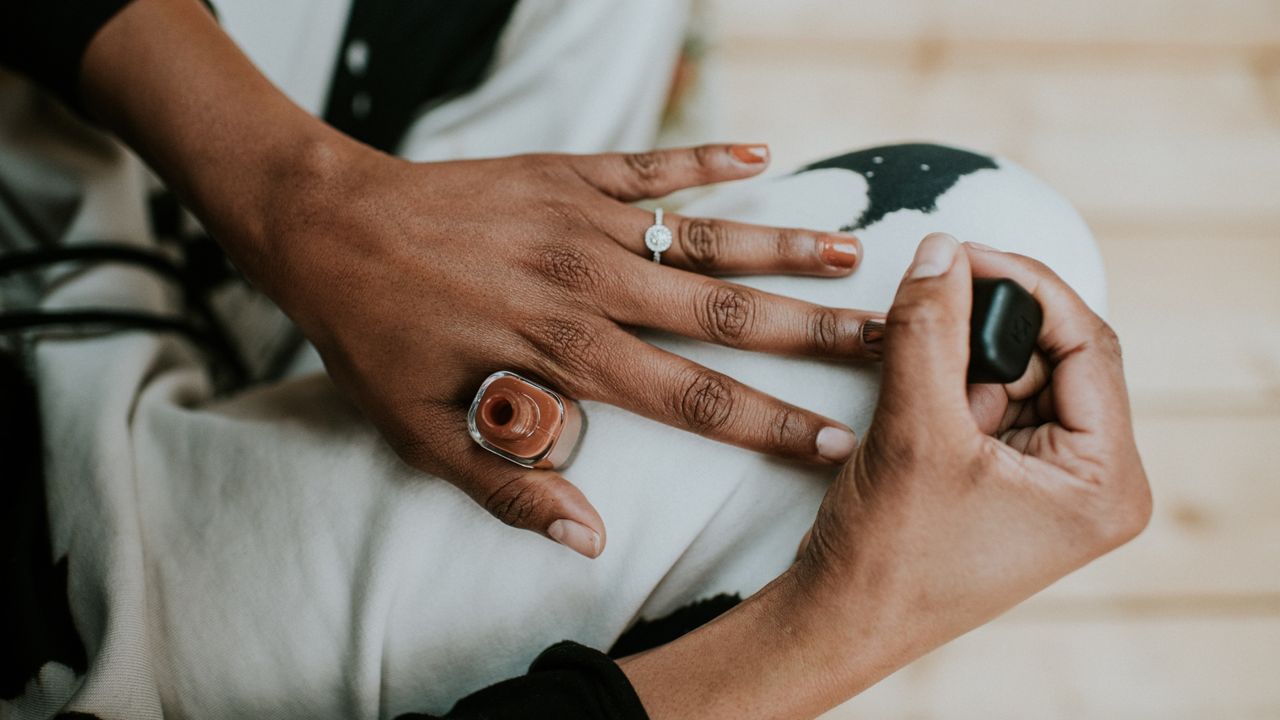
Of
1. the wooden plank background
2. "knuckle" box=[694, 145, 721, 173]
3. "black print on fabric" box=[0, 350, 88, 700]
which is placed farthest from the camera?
the wooden plank background

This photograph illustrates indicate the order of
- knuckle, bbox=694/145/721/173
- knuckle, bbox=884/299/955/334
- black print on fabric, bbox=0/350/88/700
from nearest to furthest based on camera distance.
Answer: knuckle, bbox=884/299/955/334
black print on fabric, bbox=0/350/88/700
knuckle, bbox=694/145/721/173

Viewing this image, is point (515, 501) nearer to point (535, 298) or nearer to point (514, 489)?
point (514, 489)

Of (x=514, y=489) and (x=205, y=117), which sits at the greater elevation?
(x=205, y=117)

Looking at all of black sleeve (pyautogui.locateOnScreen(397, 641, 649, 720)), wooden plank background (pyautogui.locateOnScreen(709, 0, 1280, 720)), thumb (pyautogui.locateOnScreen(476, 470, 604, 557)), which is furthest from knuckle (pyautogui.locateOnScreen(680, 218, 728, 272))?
wooden plank background (pyautogui.locateOnScreen(709, 0, 1280, 720))

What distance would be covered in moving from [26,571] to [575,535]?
1.39 ft

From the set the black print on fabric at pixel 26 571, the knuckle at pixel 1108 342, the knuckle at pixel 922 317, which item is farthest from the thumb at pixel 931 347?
the black print on fabric at pixel 26 571

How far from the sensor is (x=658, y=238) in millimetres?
636

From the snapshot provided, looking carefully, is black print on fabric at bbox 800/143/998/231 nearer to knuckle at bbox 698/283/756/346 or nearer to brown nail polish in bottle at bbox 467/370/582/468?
knuckle at bbox 698/283/756/346

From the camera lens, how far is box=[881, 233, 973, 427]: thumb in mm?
459

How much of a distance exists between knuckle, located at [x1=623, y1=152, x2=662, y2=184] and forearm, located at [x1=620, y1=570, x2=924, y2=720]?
0.34 m

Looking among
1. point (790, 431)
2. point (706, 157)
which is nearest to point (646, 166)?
point (706, 157)

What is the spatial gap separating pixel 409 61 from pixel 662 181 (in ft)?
1.22

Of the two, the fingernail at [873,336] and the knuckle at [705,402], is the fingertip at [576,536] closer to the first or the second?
the knuckle at [705,402]

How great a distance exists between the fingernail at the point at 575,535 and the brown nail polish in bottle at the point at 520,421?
53 millimetres
